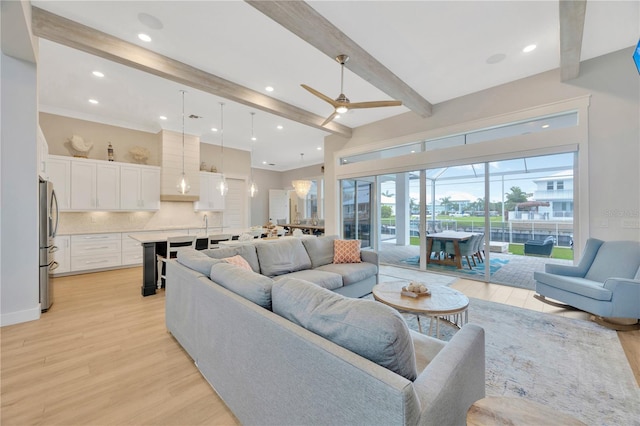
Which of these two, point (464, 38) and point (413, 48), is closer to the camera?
point (464, 38)

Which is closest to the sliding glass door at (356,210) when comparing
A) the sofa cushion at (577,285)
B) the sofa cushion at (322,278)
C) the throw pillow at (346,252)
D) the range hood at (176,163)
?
the throw pillow at (346,252)

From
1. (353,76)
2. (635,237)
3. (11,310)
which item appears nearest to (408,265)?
(635,237)

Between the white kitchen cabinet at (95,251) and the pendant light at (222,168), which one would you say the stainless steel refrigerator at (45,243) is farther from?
the pendant light at (222,168)

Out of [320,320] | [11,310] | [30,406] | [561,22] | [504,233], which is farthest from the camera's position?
[504,233]

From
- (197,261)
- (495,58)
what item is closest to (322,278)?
(197,261)

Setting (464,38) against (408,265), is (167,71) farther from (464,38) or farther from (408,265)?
(408,265)

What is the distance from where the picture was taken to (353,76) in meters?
3.94

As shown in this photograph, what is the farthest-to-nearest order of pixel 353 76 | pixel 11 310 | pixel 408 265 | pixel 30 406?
1. pixel 408 265
2. pixel 353 76
3. pixel 11 310
4. pixel 30 406

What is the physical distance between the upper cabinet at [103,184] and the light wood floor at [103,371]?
271 cm

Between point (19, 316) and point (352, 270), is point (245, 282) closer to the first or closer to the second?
point (352, 270)

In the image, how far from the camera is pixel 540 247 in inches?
169

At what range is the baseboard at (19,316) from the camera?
9.41ft

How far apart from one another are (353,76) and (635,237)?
4337 mm

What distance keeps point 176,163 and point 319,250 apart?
465 centimetres
